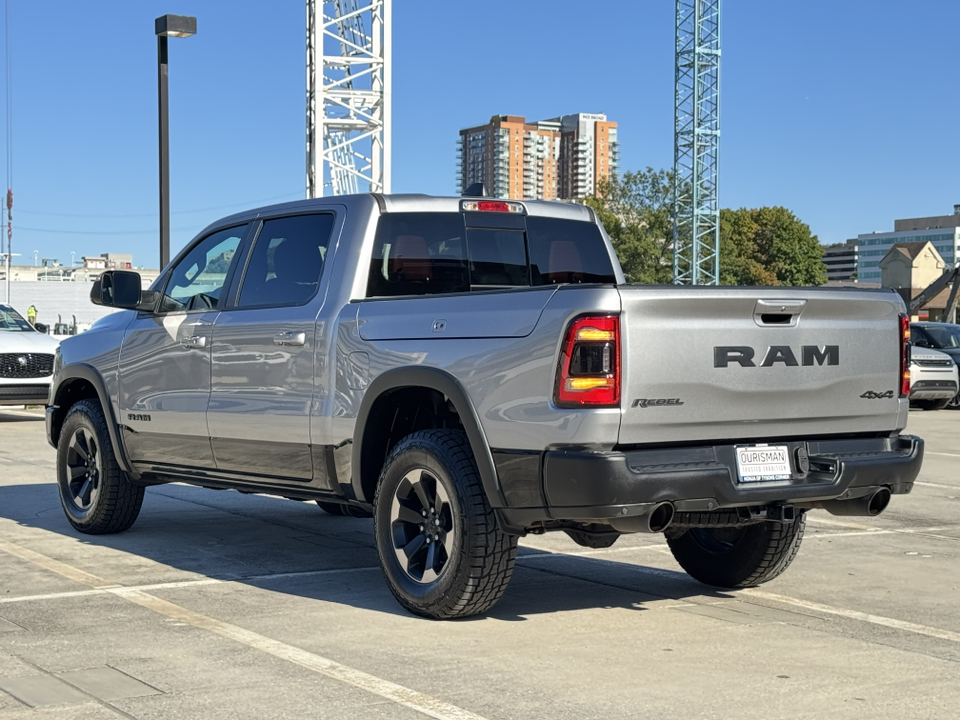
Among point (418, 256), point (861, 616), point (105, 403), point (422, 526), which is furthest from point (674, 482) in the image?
point (105, 403)

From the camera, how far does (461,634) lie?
609cm

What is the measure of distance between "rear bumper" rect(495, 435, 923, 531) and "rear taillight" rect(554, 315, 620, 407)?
224 mm

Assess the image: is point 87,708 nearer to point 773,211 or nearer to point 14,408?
point 14,408

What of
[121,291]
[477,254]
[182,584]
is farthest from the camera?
[121,291]

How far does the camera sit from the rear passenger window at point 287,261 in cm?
734

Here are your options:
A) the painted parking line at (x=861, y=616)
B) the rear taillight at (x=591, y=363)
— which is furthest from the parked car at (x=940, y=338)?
the rear taillight at (x=591, y=363)

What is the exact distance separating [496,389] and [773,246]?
5056 inches

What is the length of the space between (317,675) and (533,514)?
1.13 metres

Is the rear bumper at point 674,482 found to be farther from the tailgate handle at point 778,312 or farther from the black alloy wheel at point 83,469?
the black alloy wheel at point 83,469

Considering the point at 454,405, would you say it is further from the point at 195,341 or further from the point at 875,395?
the point at 195,341

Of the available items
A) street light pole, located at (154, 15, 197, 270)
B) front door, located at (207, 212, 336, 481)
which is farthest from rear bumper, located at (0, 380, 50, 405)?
front door, located at (207, 212, 336, 481)

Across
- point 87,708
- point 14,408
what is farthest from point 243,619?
point 14,408

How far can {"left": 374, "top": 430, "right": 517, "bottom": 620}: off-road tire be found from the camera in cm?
610

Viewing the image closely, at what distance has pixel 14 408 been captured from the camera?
23938 millimetres
